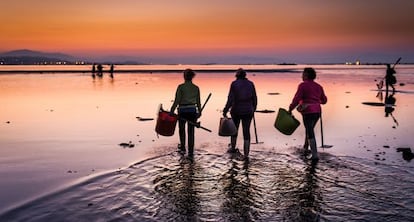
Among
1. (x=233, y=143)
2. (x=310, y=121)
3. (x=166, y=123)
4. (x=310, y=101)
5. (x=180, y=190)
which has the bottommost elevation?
(x=180, y=190)

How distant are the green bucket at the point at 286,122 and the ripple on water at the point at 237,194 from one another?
4.68 feet

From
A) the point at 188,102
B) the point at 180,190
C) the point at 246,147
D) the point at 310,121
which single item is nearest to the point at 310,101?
the point at 310,121

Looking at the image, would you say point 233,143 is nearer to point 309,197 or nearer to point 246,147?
point 246,147

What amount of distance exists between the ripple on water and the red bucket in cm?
127

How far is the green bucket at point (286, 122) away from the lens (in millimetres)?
10398

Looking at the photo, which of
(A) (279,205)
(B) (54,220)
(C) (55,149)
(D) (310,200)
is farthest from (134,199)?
(C) (55,149)

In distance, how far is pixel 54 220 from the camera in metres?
5.68

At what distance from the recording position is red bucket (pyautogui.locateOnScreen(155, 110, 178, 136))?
1011 cm

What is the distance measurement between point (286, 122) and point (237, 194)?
13.8 ft

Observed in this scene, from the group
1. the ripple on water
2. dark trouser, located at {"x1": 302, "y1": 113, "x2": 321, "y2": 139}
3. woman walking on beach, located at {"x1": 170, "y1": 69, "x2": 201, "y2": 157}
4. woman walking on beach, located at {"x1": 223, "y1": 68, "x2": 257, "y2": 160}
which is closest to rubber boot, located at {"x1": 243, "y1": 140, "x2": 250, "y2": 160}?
woman walking on beach, located at {"x1": 223, "y1": 68, "x2": 257, "y2": 160}

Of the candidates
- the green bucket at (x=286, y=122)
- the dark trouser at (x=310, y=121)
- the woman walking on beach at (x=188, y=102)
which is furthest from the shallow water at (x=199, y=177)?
the woman walking on beach at (x=188, y=102)

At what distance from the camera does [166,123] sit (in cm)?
1017

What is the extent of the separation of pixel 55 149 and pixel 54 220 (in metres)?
5.31

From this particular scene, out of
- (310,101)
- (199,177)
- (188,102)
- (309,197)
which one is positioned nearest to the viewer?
(309,197)
